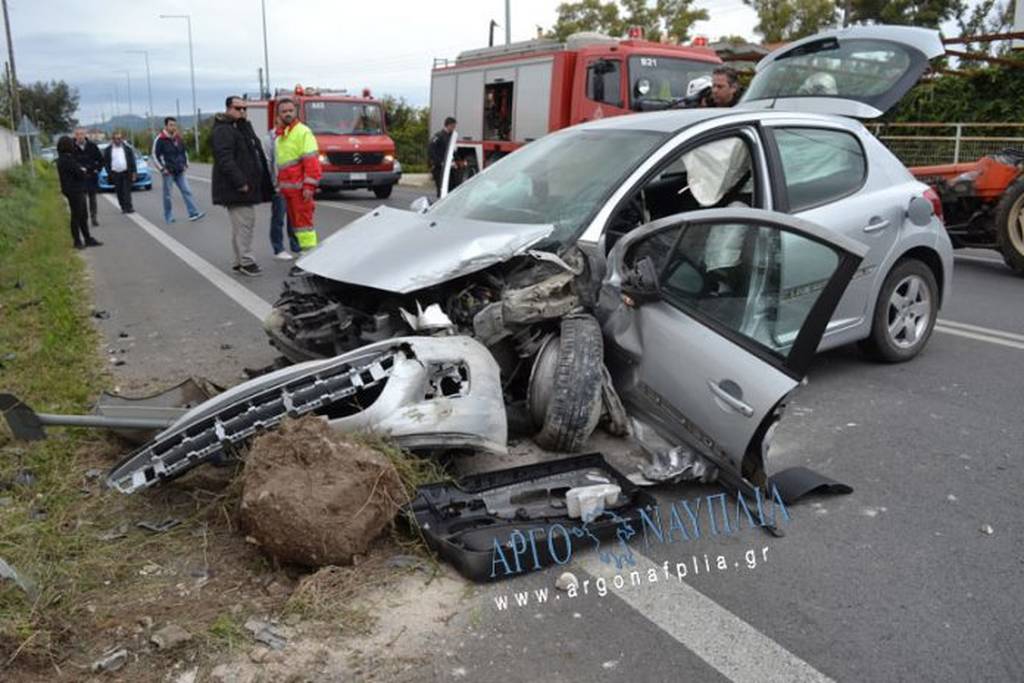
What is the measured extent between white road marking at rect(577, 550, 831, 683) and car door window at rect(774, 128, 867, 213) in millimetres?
2605

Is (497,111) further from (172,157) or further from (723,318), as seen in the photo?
(723,318)

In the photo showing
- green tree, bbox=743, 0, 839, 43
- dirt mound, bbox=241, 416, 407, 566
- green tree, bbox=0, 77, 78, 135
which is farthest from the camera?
green tree, bbox=0, 77, 78, 135

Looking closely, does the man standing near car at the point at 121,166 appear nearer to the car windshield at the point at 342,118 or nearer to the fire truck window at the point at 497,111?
the car windshield at the point at 342,118

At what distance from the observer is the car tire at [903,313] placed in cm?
536

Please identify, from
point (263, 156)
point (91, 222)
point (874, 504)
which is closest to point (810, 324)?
point (874, 504)

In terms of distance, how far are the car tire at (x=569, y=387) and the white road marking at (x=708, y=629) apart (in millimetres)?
802

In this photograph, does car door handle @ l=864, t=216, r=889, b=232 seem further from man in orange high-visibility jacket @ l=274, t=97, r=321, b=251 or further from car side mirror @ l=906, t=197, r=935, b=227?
man in orange high-visibility jacket @ l=274, t=97, r=321, b=251

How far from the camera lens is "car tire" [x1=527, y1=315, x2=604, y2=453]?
384cm

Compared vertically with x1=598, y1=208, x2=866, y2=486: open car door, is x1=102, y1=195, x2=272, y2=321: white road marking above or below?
below

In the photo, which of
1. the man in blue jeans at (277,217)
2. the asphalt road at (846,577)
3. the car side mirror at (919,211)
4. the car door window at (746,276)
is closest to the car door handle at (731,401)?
the car door window at (746,276)

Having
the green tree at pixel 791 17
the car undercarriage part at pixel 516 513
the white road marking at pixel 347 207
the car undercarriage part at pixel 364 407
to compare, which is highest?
the green tree at pixel 791 17

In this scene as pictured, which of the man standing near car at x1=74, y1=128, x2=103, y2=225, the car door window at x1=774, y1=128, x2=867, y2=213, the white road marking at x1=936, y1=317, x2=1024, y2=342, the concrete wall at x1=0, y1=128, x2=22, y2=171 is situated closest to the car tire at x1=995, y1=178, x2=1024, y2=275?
the white road marking at x1=936, y1=317, x2=1024, y2=342

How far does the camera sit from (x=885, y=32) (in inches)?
268

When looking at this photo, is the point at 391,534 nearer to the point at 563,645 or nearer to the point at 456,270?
the point at 563,645
